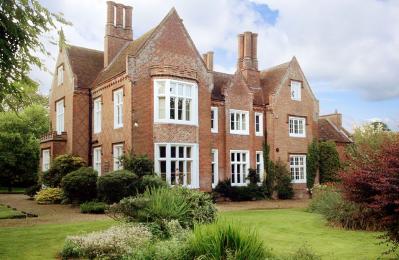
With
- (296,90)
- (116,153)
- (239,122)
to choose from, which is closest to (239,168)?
(239,122)

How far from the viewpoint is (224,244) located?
787 centimetres

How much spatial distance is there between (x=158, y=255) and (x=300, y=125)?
2513cm

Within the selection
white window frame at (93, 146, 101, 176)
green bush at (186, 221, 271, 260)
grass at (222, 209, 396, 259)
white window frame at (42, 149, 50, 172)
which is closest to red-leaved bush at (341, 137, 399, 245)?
grass at (222, 209, 396, 259)

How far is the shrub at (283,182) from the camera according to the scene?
28641 mm

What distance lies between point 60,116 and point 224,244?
937 inches

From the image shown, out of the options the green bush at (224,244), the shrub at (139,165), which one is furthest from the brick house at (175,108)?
the green bush at (224,244)

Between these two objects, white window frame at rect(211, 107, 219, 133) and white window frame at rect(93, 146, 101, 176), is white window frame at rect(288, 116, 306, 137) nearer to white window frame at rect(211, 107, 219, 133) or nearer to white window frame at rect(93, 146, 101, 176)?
white window frame at rect(211, 107, 219, 133)

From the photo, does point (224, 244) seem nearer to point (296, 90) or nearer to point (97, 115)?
point (97, 115)

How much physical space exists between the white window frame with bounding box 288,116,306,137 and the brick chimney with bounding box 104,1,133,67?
13.2 m

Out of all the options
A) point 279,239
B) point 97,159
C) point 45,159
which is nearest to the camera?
point 279,239

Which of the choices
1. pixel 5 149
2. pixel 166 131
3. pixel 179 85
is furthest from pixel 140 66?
pixel 5 149

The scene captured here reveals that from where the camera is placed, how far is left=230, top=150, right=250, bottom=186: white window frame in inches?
1087

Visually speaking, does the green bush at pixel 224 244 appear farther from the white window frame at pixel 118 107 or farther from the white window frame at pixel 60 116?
the white window frame at pixel 60 116

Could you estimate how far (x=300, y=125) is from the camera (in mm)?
31406
